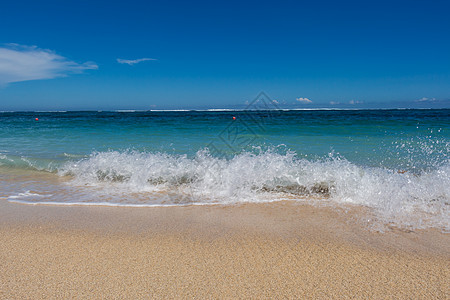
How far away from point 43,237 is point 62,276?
3.35 ft

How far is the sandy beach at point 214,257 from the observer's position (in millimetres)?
2197

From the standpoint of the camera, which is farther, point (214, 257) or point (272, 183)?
point (272, 183)

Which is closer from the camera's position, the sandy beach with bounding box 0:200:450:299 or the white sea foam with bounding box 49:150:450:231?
the sandy beach with bounding box 0:200:450:299

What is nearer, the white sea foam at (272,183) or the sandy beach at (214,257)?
the sandy beach at (214,257)

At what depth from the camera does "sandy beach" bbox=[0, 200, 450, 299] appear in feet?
7.21

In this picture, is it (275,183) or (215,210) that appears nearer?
(215,210)

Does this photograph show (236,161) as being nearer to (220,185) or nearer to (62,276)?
(220,185)

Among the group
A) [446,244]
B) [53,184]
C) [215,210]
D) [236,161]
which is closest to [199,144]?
[236,161]

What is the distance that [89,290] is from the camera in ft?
7.16

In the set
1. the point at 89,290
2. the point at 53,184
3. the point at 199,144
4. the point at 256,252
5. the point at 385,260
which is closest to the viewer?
the point at 89,290

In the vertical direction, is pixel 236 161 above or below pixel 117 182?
above

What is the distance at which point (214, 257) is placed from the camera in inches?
106

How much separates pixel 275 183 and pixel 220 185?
0.99 m

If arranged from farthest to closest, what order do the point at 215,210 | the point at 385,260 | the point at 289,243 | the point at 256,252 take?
1. the point at 215,210
2. the point at 289,243
3. the point at 256,252
4. the point at 385,260
